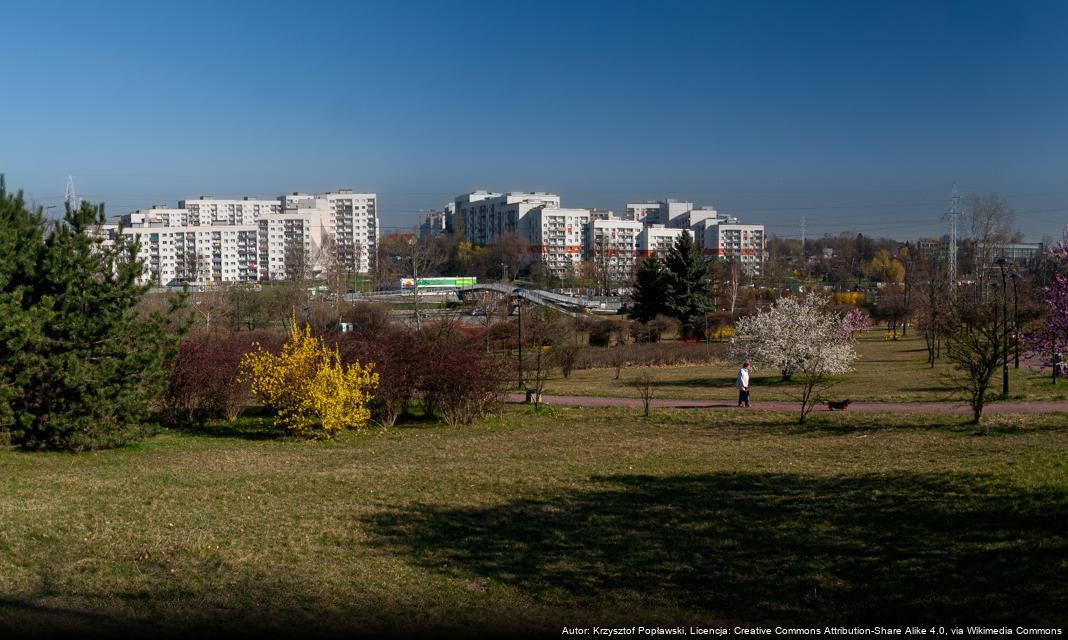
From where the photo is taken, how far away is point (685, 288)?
150 ft

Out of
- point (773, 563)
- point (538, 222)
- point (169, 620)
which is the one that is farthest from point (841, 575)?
point (538, 222)

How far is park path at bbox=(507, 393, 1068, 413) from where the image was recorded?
19.2m

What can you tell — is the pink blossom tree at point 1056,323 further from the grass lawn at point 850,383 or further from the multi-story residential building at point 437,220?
the multi-story residential building at point 437,220

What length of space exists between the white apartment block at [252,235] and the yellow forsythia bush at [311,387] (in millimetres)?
71592

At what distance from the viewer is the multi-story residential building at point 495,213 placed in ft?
449

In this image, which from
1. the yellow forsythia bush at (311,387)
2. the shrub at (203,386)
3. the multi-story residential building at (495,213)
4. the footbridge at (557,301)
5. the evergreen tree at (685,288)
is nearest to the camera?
the yellow forsythia bush at (311,387)

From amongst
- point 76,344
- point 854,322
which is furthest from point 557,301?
point 76,344

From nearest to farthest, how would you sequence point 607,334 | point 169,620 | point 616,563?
point 169,620
point 616,563
point 607,334

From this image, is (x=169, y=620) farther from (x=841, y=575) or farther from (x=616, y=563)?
(x=841, y=575)

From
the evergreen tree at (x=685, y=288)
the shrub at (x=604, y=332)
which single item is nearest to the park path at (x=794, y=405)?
the shrub at (x=604, y=332)

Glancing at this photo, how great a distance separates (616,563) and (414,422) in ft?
41.9

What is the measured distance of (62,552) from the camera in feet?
27.4

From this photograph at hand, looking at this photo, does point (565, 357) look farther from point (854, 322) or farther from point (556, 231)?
point (556, 231)

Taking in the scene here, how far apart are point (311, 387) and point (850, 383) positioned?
16.6 meters
